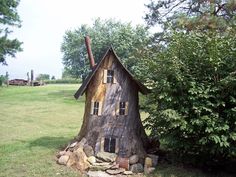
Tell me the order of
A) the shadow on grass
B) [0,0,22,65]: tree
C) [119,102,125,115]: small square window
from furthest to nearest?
[0,0,22,65]: tree
the shadow on grass
[119,102,125,115]: small square window

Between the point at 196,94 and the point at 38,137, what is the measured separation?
765 centimetres

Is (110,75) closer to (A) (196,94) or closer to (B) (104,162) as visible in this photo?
(B) (104,162)

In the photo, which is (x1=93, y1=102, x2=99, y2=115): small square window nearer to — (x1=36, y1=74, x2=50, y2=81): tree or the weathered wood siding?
the weathered wood siding

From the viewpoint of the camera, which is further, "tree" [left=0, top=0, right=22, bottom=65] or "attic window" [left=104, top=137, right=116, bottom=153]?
"tree" [left=0, top=0, right=22, bottom=65]

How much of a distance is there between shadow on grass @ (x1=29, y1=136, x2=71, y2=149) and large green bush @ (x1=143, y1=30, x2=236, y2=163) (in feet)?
13.3

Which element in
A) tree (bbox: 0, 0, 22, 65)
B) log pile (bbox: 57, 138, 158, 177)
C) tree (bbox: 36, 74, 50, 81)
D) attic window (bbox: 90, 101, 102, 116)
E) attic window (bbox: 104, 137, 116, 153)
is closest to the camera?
log pile (bbox: 57, 138, 158, 177)

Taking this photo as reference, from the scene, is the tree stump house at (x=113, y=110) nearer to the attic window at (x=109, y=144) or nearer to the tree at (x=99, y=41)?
the attic window at (x=109, y=144)

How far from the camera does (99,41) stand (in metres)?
35.9

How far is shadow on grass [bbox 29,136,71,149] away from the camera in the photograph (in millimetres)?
11495

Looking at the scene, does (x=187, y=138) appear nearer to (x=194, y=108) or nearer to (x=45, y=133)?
(x=194, y=108)

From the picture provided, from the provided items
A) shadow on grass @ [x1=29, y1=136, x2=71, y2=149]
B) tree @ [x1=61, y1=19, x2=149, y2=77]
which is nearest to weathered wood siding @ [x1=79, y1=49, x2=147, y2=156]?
shadow on grass @ [x1=29, y1=136, x2=71, y2=149]

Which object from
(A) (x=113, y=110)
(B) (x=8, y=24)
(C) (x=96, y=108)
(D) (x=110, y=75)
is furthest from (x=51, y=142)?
(B) (x=8, y=24)

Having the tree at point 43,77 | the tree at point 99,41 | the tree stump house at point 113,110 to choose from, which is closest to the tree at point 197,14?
the tree stump house at point 113,110

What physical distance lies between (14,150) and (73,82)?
46969mm
